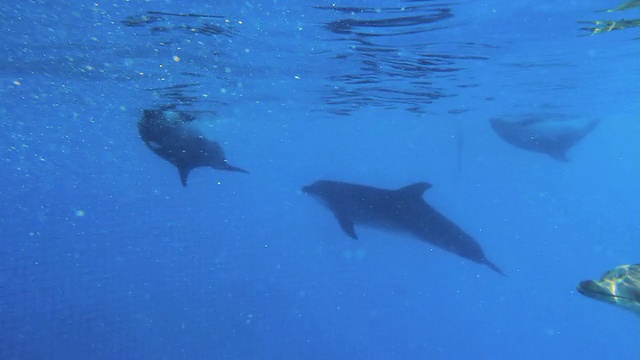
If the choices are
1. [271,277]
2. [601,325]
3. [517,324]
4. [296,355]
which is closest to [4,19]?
[296,355]

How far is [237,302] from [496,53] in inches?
966

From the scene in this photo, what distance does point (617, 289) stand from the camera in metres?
5.18

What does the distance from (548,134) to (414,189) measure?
15.5 meters

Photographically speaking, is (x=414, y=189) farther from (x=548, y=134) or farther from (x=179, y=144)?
Result: (x=548, y=134)

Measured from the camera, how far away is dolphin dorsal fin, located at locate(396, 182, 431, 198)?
498 inches

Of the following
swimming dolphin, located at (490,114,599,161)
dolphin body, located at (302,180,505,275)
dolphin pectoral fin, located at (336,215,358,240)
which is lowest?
swimming dolphin, located at (490,114,599,161)

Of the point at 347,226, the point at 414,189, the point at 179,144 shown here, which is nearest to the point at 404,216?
the point at 414,189

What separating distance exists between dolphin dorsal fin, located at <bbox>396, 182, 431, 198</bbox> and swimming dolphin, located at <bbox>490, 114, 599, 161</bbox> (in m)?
14.5

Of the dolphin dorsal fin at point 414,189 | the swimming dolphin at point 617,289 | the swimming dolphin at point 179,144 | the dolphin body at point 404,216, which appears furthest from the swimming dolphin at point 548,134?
the swimming dolphin at point 617,289

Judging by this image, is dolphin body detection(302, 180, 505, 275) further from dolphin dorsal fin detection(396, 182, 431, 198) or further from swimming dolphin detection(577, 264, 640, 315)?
swimming dolphin detection(577, 264, 640, 315)

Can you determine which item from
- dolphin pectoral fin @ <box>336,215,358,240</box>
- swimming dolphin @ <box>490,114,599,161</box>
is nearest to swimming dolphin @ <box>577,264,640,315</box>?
dolphin pectoral fin @ <box>336,215,358,240</box>

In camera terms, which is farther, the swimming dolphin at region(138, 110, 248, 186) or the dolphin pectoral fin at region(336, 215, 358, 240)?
the dolphin pectoral fin at region(336, 215, 358, 240)

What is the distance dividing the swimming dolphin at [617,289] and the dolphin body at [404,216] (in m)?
7.04

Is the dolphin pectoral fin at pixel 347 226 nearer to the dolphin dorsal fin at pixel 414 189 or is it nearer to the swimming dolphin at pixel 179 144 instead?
the dolphin dorsal fin at pixel 414 189
